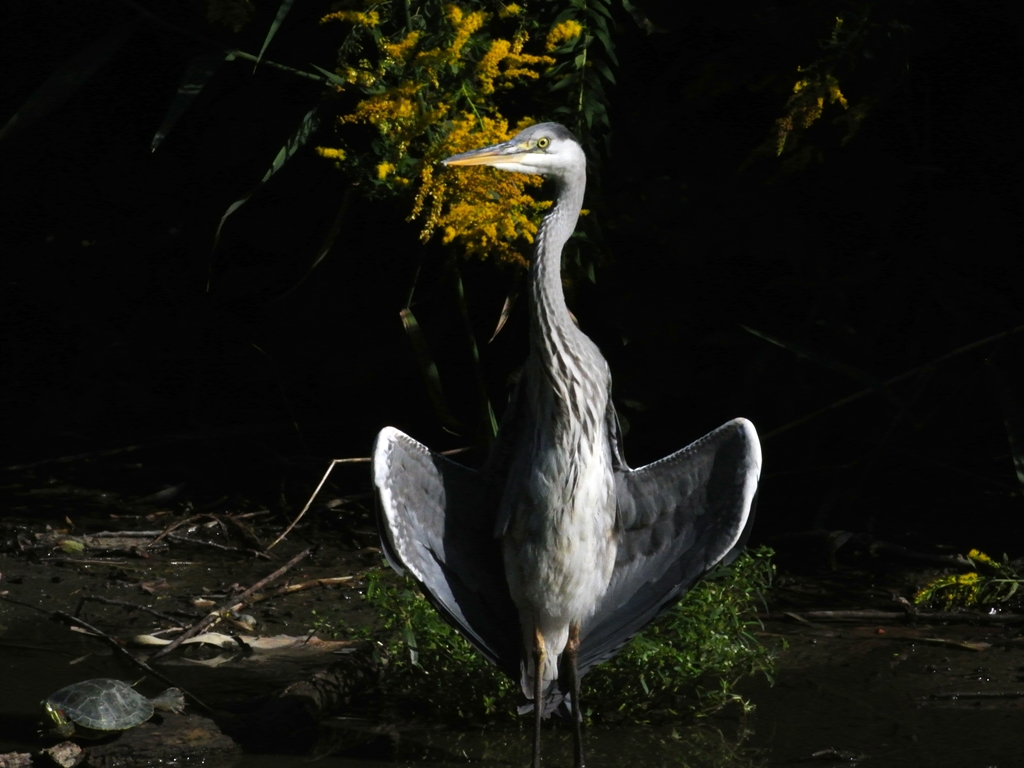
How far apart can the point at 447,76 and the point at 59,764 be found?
101 inches

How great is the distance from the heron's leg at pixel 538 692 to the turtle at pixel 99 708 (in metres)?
1.05

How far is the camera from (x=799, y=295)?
243 inches

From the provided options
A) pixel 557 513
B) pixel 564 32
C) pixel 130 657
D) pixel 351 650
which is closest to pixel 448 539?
pixel 557 513

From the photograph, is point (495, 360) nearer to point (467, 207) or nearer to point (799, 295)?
point (799, 295)

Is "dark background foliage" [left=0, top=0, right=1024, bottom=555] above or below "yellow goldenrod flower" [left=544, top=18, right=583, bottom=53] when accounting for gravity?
below

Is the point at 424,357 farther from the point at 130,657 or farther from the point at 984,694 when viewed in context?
the point at 984,694

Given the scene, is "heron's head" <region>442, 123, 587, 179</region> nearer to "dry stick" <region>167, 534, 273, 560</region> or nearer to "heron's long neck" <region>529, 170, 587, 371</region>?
"heron's long neck" <region>529, 170, 587, 371</region>

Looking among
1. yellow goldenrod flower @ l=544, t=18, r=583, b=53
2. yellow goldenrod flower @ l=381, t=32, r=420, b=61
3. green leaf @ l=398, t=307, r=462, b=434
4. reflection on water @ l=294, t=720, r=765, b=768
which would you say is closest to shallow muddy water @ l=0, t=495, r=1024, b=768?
reflection on water @ l=294, t=720, r=765, b=768

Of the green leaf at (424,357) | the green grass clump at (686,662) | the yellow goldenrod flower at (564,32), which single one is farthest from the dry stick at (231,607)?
the yellow goldenrod flower at (564,32)

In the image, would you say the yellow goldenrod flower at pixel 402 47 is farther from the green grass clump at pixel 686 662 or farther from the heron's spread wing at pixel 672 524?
the green grass clump at pixel 686 662

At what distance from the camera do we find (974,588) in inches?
198

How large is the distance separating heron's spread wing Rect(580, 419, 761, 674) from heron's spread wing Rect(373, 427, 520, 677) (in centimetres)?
28

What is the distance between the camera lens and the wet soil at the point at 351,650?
408cm

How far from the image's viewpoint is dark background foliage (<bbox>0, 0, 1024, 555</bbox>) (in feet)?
18.9
